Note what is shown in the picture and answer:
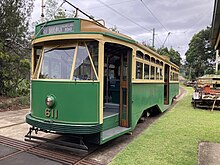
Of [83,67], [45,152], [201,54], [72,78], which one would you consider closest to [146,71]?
[83,67]

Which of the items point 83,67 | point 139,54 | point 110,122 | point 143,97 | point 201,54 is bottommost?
point 110,122

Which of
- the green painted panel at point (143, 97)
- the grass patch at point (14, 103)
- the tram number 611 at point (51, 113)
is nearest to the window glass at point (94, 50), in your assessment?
the tram number 611 at point (51, 113)

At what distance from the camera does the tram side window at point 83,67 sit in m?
4.09

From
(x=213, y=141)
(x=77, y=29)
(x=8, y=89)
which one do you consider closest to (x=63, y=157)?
(x=77, y=29)

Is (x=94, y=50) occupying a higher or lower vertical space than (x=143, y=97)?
higher

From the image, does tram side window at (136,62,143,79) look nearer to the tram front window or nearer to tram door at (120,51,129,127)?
tram door at (120,51,129,127)

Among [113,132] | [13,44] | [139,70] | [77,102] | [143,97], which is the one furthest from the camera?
[13,44]

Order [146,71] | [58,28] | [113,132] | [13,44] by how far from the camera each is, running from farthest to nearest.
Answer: [13,44]
[146,71]
[113,132]
[58,28]

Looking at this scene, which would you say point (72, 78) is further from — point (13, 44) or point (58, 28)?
point (13, 44)

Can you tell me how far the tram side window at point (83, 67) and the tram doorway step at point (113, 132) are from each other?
1.28 m

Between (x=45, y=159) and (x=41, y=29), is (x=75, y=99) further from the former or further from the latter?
(x=41, y=29)

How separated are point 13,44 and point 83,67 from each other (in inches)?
353

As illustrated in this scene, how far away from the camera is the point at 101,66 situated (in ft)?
13.6

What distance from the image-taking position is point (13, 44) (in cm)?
1144
